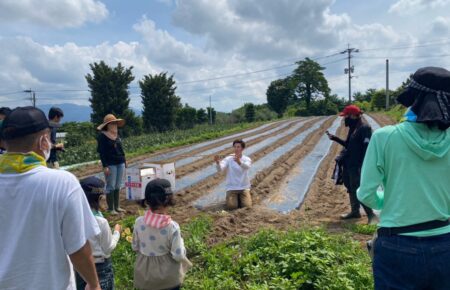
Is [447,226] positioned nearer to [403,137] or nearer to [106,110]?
[403,137]

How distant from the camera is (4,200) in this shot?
1836 millimetres

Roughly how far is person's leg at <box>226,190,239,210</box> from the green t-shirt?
535 cm

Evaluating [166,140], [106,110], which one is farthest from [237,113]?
[166,140]

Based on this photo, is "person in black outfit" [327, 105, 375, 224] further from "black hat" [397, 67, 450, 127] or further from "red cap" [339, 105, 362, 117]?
"black hat" [397, 67, 450, 127]

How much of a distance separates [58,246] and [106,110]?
96.2ft

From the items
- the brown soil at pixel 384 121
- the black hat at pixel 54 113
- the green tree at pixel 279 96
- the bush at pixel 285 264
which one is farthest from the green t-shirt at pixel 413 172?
the green tree at pixel 279 96

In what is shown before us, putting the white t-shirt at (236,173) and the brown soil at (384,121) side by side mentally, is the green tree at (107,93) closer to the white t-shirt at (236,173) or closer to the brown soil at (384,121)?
the brown soil at (384,121)

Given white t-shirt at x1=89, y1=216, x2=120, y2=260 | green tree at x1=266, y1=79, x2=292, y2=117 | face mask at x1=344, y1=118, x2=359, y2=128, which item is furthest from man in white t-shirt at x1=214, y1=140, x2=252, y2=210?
green tree at x1=266, y1=79, x2=292, y2=117

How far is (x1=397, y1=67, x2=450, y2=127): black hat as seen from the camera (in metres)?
1.81

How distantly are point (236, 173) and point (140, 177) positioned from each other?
1740 mm

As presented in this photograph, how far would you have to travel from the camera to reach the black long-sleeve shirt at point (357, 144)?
17.9ft

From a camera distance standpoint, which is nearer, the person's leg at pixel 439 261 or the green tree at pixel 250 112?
the person's leg at pixel 439 261

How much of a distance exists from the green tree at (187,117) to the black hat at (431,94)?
37.4 m

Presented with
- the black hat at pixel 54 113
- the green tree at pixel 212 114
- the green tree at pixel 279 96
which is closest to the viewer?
the black hat at pixel 54 113
